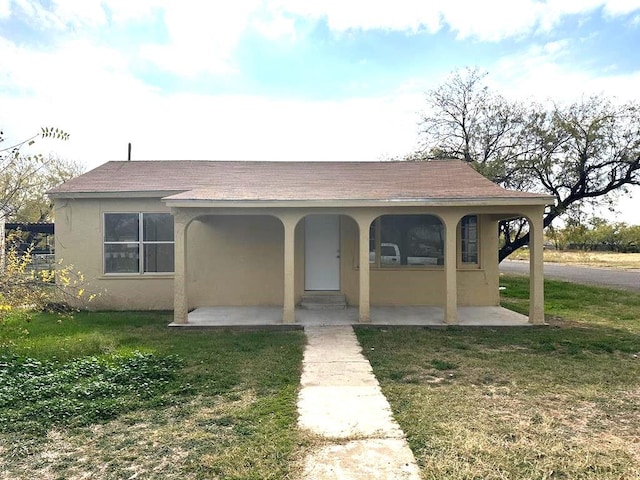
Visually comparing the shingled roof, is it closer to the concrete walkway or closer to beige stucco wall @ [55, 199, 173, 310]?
beige stucco wall @ [55, 199, 173, 310]

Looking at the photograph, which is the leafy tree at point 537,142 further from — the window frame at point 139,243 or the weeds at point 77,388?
the weeds at point 77,388

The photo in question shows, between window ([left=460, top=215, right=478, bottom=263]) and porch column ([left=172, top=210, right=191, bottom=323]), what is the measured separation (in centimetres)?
646

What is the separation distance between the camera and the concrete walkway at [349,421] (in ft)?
→ 11.1

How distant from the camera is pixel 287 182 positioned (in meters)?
11.1

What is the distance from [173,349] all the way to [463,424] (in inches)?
178

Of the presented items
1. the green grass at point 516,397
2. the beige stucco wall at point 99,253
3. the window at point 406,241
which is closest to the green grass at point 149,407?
the green grass at point 516,397

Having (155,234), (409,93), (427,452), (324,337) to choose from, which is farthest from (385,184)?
(409,93)

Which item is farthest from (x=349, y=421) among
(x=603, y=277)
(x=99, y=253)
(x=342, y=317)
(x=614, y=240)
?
(x=614, y=240)

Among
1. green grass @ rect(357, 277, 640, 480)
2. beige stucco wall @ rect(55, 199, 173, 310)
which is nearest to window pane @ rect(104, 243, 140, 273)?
beige stucco wall @ rect(55, 199, 173, 310)

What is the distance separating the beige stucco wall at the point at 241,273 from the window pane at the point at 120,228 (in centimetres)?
33

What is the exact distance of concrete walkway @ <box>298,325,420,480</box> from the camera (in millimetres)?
3393

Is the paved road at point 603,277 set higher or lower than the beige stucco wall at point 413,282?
lower

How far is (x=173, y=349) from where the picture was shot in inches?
280

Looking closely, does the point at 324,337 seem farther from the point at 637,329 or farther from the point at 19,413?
the point at 637,329
